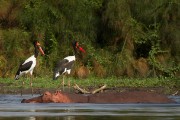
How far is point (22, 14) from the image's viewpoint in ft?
99.2

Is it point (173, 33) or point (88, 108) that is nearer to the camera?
point (88, 108)

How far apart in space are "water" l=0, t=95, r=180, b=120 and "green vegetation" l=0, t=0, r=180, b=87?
29.5 ft

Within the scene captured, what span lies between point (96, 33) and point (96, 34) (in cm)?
4

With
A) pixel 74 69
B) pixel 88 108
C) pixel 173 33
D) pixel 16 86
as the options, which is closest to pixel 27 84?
pixel 16 86

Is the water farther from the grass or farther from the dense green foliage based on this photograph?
the dense green foliage

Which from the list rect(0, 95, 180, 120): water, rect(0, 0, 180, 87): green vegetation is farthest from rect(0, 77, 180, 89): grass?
rect(0, 95, 180, 120): water

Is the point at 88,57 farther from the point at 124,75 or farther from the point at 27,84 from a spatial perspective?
the point at 27,84

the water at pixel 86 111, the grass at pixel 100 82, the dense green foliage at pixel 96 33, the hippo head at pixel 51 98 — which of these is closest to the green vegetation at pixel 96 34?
the dense green foliage at pixel 96 33

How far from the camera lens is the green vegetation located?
97.4 feet

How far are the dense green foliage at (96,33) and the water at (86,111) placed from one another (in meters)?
9.01

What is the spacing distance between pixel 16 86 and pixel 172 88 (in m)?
4.94

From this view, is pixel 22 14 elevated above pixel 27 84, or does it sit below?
above

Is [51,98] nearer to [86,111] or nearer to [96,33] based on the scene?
[86,111]

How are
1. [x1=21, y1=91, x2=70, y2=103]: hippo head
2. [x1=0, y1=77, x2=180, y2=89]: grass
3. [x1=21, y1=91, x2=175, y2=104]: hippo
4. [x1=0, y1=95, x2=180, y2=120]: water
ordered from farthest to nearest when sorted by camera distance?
[x1=0, y1=77, x2=180, y2=89]: grass → [x1=21, y1=91, x2=175, y2=104]: hippo → [x1=21, y1=91, x2=70, y2=103]: hippo head → [x1=0, y1=95, x2=180, y2=120]: water
